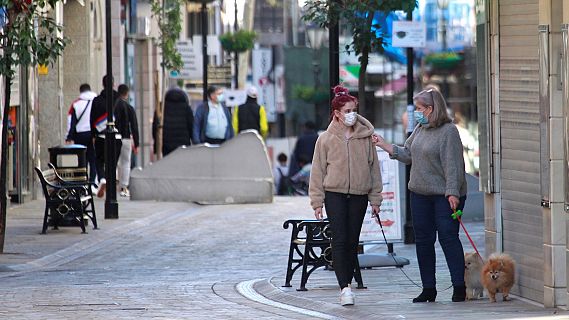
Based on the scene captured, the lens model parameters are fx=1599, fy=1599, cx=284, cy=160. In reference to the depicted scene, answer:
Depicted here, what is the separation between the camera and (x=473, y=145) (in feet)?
134

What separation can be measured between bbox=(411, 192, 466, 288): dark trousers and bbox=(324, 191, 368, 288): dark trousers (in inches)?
18.5

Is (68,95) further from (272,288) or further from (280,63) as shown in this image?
(280,63)

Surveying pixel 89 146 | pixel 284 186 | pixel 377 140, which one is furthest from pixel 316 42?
pixel 377 140

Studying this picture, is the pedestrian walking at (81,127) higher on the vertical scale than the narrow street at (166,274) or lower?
higher

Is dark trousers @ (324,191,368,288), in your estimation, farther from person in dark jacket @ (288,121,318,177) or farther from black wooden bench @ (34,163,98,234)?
person in dark jacket @ (288,121,318,177)

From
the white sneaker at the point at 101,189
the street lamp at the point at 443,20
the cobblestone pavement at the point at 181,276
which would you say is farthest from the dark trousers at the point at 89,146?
the street lamp at the point at 443,20

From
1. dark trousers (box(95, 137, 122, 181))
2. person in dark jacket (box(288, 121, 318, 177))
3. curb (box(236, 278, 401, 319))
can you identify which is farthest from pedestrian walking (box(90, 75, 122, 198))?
curb (box(236, 278, 401, 319))

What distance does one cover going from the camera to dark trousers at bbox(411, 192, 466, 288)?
12.6m

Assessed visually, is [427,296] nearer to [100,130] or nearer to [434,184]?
[434,184]

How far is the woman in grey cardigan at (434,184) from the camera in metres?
12.5

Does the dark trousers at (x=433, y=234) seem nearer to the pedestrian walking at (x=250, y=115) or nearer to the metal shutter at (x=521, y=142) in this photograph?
the metal shutter at (x=521, y=142)

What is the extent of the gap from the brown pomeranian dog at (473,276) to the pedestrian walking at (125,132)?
14.6 m

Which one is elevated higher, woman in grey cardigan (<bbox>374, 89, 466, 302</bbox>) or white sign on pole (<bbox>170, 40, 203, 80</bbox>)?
white sign on pole (<bbox>170, 40, 203, 80</bbox>)

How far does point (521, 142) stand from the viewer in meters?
12.7
